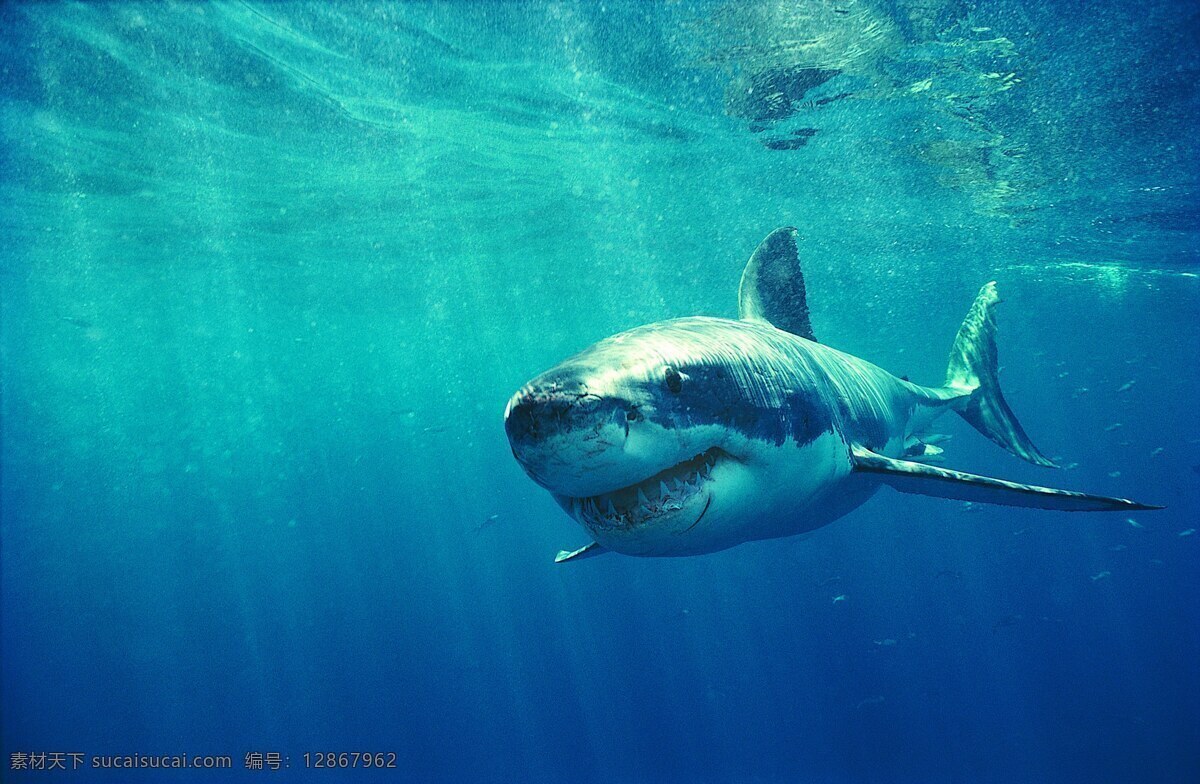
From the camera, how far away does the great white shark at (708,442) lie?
167 cm

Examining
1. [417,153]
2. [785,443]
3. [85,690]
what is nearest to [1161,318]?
[417,153]

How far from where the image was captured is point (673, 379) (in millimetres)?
2014

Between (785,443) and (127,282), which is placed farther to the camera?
(127,282)

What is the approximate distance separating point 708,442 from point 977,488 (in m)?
1.60

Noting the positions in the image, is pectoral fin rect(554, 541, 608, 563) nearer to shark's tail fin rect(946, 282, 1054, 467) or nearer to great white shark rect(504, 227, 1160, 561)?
great white shark rect(504, 227, 1160, 561)

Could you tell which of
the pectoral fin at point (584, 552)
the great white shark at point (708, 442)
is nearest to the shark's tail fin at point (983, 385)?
the great white shark at point (708, 442)

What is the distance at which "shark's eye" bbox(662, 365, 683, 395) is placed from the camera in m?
1.99

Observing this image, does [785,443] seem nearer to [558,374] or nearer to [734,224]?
[558,374]

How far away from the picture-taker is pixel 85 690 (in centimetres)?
3550

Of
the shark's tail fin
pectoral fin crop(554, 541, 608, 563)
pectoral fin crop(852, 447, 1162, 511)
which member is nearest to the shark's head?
pectoral fin crop(852, 447, 1162, 511)

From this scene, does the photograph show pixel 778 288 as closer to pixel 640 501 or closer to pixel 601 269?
pixel 640 501

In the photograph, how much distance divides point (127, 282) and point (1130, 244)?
110 feet

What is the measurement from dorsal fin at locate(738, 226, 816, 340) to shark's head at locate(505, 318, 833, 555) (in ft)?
7.30

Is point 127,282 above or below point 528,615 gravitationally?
above
